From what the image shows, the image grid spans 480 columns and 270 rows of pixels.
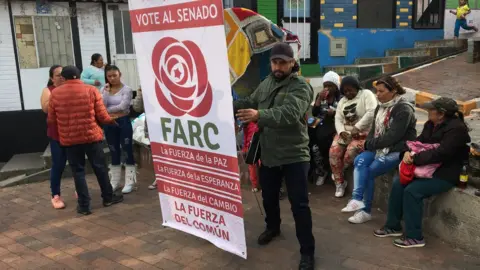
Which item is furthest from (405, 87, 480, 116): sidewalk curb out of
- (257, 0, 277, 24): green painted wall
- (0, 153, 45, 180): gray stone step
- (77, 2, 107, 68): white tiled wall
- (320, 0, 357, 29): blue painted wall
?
(0, 153, 45, 180): gray stone step

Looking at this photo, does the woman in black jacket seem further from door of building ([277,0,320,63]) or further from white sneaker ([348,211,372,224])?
door of building ([277,0,320,63])

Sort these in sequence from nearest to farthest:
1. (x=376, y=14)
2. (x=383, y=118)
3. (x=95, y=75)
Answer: (x=383, y=118) < (x=95, y=75) < (x=376, y=14)

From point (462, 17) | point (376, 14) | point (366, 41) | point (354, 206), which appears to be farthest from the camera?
point (376, 14)

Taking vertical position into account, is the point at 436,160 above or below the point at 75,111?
below

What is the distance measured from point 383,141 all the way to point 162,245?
2312 mm

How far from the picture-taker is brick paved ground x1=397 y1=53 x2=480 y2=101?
24.2 ft

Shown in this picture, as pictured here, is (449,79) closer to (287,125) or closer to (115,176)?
(287,125)

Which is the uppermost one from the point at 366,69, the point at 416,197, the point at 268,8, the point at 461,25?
the point at 268,8

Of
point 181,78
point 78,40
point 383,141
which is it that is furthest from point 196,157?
point 78,40

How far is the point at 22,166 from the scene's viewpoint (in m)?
7.13

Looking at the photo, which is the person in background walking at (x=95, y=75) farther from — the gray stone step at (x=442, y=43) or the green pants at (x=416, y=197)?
the gray stone step at (x=442, y=43)

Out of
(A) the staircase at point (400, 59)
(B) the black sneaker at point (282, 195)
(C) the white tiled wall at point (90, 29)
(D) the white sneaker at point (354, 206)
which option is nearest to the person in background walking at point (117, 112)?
(B) the black sneaker at point (282, 195)

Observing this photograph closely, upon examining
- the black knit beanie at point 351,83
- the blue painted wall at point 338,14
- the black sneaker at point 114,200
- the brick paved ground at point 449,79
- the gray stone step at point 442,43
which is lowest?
the black sneaker at point 114,200

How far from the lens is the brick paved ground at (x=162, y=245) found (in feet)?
11.7
